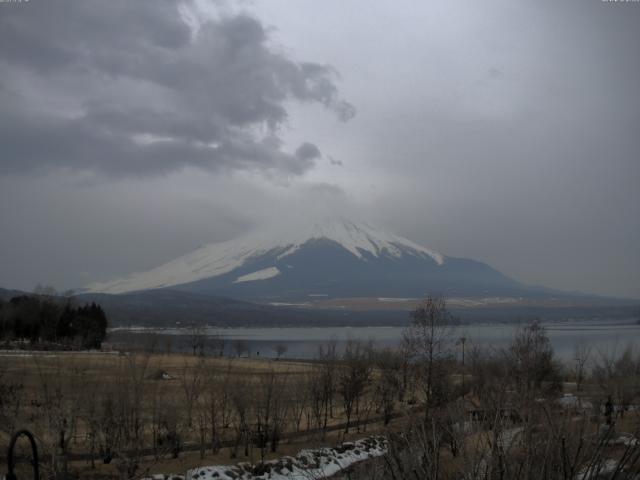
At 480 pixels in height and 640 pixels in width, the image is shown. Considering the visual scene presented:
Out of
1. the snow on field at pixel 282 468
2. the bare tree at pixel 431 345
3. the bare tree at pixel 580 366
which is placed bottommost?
the snow on field at pixel 282 468

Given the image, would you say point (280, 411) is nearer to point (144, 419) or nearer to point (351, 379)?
point (144, 419)

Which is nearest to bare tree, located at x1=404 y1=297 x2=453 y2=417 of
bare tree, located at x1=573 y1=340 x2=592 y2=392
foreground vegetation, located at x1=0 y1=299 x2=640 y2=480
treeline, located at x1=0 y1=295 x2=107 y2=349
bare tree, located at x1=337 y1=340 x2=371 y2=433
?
foreground vegetation, located at x1=0 y1=299 x2=640 y2=480

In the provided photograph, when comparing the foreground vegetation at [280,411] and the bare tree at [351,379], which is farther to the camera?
the bare tree at [351,379]

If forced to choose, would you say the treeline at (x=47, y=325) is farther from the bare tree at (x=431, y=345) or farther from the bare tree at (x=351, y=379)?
the bare tree at (x=431, y=345)

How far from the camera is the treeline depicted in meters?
Answer: 85.0

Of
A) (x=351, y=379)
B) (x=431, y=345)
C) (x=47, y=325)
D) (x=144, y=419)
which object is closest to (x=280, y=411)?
(x=144, y=419)

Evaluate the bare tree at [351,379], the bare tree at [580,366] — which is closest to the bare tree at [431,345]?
the bare tree at [351,379]

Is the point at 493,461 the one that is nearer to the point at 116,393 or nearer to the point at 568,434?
the point at 568,434

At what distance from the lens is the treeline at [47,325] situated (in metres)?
85.0

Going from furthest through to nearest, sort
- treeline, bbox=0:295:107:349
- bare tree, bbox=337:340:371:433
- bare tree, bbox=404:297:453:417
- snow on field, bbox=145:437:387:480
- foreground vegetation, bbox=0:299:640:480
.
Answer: treeline, bbox=0:295:107:349 < bare tree, bbox=337:340:371:433 < bare tree, bbox=404:297:453:417 < snow on field, bbox=145:437:387:480 < foreground vegetation, bbox=0:299:640:480

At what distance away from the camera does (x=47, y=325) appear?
288ft

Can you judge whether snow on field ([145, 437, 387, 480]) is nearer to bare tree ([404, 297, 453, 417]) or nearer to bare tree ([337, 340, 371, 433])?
bare tree ([337, 340, 371, 433])

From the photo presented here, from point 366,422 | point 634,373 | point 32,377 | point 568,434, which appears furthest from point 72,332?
point 568,434

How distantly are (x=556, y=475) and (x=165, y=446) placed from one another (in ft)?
70.9
